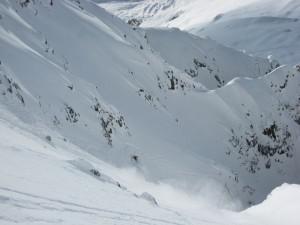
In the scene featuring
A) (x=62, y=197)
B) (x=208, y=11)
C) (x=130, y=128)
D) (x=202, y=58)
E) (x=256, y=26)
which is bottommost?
(x=62, y=197)

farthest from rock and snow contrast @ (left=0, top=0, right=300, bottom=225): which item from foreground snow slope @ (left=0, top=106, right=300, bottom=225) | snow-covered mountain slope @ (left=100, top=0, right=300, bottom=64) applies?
snow-covered mountain slope @ (left=100, top=0, right=300, bottom=64)

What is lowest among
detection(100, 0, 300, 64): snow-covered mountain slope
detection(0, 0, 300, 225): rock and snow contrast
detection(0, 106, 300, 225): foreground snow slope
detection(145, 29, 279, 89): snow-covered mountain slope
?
detection(0, 106, 300, 225): foreground snow slope

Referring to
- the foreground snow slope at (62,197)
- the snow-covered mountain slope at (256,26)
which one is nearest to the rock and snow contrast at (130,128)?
the foreground snow slope at (62,197)

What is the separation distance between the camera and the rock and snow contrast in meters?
7.39

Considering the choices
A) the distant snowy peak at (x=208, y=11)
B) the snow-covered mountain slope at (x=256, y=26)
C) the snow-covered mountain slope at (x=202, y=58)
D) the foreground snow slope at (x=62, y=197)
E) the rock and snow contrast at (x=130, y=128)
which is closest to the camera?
the foreground snow slope at (x=62, y=197)

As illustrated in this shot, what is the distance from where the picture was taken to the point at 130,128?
51.2 ft

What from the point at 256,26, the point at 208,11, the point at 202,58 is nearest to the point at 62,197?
the point at 202,58

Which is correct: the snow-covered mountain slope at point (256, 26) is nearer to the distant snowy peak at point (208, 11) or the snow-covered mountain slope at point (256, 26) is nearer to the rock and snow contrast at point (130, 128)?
the distant snowy peak at point (208, 11)

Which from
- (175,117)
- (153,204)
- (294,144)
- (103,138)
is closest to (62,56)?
(103,138)

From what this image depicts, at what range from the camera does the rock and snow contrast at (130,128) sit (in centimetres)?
739

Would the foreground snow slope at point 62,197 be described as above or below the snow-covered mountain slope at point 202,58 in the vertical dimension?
below

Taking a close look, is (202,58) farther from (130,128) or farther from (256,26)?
(256,26)

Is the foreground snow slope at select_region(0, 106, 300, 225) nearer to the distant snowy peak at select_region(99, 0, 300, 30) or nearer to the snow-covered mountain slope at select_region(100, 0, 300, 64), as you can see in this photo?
the snow-covered mountain slope at select_region(100, 0, 300, 64)

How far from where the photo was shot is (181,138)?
17.6 meters
